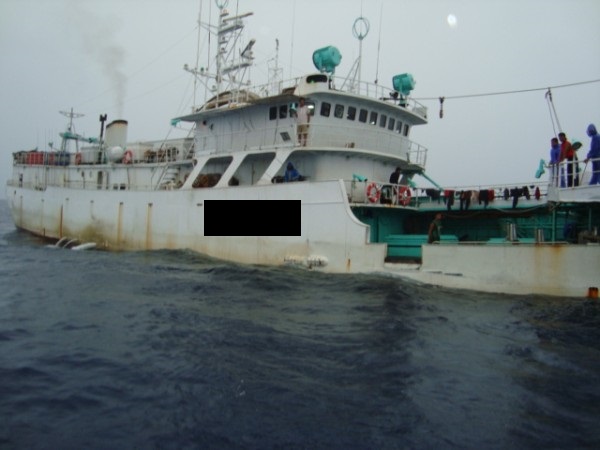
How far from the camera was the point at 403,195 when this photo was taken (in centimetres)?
1457

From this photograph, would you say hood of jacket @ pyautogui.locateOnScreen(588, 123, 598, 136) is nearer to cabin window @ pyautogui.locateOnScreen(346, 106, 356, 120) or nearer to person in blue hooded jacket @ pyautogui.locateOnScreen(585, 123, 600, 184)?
person in blue hooded jacket @ pyautogui.locateOnScreen(585, 123, 600, 184)

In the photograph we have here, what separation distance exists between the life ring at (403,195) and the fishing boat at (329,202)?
43mm

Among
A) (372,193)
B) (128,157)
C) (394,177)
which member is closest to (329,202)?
(372,193)

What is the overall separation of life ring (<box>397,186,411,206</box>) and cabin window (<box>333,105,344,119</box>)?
10.8ft

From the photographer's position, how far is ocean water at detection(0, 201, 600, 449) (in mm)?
4637

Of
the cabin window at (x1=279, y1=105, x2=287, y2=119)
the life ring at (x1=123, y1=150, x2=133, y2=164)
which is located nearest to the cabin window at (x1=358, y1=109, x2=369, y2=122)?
the cabin window at (x1=279, y1=105, x2=287, y2=119)

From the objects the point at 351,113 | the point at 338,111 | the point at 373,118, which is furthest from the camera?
the point at 373,118

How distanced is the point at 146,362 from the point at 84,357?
0.93m

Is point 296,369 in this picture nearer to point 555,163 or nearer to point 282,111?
point 555,163

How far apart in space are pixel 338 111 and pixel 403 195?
367cm

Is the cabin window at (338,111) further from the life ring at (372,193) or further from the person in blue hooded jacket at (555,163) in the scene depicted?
the person in blue hooded jacket at (555,163)

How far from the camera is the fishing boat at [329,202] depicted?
36.8 feet

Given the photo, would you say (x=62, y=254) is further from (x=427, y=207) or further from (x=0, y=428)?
(x=0, y=428)

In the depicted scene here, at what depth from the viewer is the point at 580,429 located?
15.6ft
